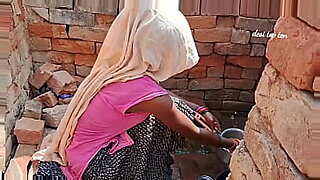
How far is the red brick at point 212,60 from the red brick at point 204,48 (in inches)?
1.2

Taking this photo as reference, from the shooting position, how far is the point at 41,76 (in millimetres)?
3158

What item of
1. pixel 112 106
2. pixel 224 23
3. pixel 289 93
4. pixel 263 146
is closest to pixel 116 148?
pixel 112 106

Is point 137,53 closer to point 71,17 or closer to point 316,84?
point 316,84

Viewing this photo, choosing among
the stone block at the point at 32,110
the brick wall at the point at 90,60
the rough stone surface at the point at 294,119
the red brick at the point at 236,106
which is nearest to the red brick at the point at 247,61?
the brick wall at the point at 90,60

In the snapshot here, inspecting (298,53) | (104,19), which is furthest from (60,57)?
(298,53)

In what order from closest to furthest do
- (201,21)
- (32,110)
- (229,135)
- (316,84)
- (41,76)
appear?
(316,84) < (229,135) < (32,110) < (201,21) < (41,76)

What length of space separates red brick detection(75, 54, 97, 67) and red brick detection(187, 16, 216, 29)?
22.0 inches

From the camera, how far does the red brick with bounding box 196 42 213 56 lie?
10.3ft

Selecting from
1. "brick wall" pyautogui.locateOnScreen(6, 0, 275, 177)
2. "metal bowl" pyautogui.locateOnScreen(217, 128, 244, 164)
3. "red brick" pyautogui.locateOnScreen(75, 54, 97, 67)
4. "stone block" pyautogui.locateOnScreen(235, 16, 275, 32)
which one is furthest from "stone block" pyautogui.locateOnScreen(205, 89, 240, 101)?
"metal bowl" pyautogui.locateOnScreen(217, 128, 244, 164)

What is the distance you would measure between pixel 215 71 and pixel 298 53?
250cm

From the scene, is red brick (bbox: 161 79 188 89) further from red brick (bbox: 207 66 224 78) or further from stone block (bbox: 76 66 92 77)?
stone block (bbox: 76 66 92 77)

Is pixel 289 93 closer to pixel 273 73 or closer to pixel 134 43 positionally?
pixel 273 73

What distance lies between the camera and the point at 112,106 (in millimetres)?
1824

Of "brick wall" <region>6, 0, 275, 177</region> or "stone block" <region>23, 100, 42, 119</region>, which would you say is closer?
"stone block" <region>23, 100, 42, 119</region>
